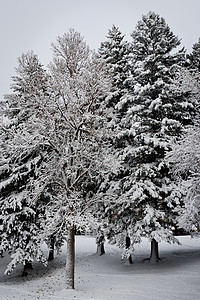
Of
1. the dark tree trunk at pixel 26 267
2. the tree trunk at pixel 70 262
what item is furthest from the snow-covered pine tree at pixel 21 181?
the tree trunk at pixel 70 262

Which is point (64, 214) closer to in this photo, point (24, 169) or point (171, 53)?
point (24, 169)

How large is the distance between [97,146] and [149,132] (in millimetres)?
4354

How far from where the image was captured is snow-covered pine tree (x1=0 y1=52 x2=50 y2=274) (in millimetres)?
13383

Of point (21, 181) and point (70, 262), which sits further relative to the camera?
point (21, 181)

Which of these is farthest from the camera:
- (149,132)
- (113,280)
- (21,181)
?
(149,132)

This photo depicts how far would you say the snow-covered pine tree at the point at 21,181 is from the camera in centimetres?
1338

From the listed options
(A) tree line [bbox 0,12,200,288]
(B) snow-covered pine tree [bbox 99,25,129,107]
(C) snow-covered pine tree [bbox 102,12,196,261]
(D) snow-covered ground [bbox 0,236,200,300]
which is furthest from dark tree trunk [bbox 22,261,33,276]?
(B) snow-covered pine tree [bbox 99,25,129,107]

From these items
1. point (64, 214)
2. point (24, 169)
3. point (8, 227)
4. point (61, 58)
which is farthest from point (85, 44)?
point (8, 227)

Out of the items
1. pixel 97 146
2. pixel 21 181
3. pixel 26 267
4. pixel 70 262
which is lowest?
pixel 26 267

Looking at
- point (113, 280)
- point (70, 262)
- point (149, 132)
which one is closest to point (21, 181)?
point (70, 262)

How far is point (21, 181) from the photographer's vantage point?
15250 millimetres

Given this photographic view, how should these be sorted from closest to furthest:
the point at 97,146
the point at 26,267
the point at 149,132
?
the point at 97,146
the point at 26,267
the point at 149,132

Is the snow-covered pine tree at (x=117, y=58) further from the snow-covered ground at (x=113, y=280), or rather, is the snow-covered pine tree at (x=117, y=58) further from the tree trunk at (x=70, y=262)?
the snow-covered ground at (x=113, y=280)

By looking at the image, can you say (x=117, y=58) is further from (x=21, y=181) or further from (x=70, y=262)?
(x=70, y=262)
